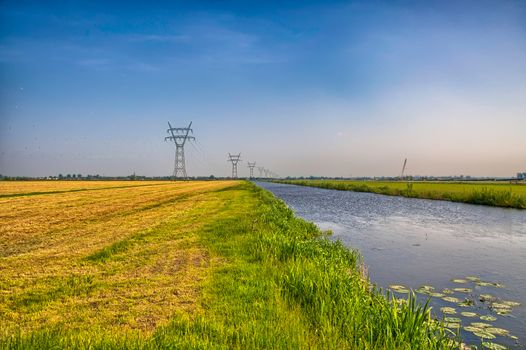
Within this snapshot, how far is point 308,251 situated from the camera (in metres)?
12.0

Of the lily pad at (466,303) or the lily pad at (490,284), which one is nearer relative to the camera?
the lily pad at (466,303)

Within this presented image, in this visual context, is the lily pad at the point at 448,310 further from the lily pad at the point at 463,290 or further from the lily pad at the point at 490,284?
the lily pad at the point at 490,284

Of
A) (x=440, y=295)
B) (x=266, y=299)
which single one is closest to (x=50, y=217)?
(x=266, y=299)

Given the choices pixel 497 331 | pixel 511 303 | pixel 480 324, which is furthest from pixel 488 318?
pixel 511 303

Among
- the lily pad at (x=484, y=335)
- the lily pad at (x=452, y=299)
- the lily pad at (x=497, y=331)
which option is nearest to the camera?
the lily pad at (x=484, y=335)

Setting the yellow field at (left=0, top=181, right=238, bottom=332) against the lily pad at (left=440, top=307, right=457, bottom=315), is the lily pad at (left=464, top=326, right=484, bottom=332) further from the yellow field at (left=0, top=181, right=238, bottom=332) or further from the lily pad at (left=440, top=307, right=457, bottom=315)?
the yellow field at (left=0, top=181, right=238, bottom=332)

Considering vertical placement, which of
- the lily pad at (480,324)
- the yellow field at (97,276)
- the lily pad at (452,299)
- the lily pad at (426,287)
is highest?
the yellow field at (97,276)

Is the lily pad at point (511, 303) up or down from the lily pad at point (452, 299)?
up

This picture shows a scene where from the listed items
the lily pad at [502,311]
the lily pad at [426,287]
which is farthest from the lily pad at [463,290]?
the lily pad at [502,311]

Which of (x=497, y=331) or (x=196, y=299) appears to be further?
(x=196, y=299)

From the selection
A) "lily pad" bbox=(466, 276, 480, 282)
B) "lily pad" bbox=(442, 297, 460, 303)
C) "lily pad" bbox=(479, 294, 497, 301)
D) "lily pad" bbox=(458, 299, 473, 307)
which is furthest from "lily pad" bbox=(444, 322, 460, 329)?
"lily pad" bbox=(466, 276, 480, 282)

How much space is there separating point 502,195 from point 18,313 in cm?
4503

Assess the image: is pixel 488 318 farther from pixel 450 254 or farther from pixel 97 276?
pixel 97 276

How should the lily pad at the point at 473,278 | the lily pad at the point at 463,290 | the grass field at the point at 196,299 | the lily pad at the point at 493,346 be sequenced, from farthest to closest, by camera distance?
the lily pad at the point at 473,278 < the lily pad at the point at 463,290 < the lily pad at the point at 493,346 < the grass field at the point at 196,299
